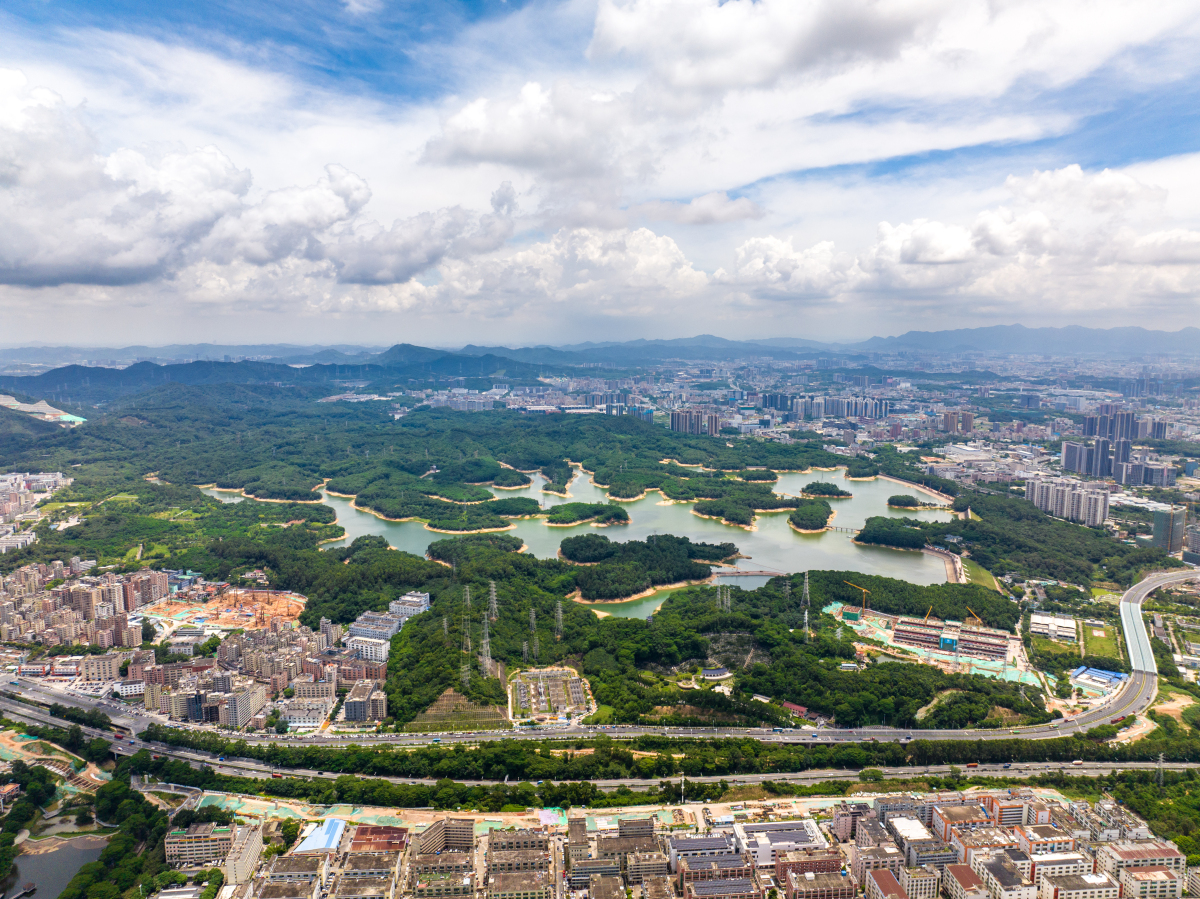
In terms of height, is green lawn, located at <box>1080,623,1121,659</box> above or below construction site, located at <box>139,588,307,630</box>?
above

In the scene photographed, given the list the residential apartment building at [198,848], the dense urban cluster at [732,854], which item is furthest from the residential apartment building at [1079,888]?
the residential apartment building at [198,848]

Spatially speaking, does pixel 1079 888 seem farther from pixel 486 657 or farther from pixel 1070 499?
pixel 1070 499

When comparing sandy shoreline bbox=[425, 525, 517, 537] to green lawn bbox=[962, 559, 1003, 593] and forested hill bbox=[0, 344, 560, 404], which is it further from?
forested hill bbox=[0, 344, 560, 404]

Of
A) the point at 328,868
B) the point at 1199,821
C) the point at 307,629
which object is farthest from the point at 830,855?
the point at 307,629

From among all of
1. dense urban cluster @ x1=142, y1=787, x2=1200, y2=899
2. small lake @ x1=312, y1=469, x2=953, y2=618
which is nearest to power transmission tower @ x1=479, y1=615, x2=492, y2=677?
dense urban cluster @ x1=142, y1=787, x2=1200, y2=899

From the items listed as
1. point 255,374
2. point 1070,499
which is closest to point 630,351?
point 255,374

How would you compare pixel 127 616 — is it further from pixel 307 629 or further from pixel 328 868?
pixel 328 868
